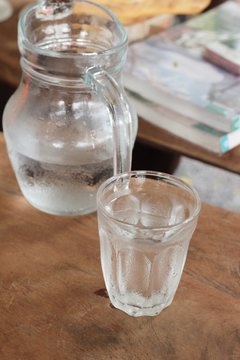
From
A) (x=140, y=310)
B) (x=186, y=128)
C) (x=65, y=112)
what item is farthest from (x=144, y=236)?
(x=186, y=128)

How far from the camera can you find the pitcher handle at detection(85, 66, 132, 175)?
58cm

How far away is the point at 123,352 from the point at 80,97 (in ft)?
0.82

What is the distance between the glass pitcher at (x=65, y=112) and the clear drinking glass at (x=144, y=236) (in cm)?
3

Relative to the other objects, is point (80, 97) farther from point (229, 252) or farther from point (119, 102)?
point (229, 252)

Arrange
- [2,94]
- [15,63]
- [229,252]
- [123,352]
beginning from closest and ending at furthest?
[123,352] → [229,252] → [15,63] → [2,94]

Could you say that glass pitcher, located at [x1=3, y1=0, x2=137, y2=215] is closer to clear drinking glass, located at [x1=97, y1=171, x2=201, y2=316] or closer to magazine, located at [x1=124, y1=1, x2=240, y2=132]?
clear drinking glass, located at [x1=97, y1=171, x2=201, y2=316]

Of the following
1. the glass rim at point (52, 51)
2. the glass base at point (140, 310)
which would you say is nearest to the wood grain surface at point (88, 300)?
the glass base at point (140, 310)

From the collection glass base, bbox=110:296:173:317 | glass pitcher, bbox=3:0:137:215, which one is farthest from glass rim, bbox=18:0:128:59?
glass base, bbox=110:296:173:317

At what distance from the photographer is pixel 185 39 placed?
1.05 meters

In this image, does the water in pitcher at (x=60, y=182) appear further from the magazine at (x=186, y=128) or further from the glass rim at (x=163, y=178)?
the magazine at (x=186, y=128)

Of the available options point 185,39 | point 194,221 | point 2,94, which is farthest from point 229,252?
point 2,94

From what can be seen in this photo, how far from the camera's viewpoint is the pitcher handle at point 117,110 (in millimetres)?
579

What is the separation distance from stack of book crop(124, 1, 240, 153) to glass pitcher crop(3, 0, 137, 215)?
0.25 metres

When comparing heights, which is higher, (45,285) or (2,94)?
(45,285)
